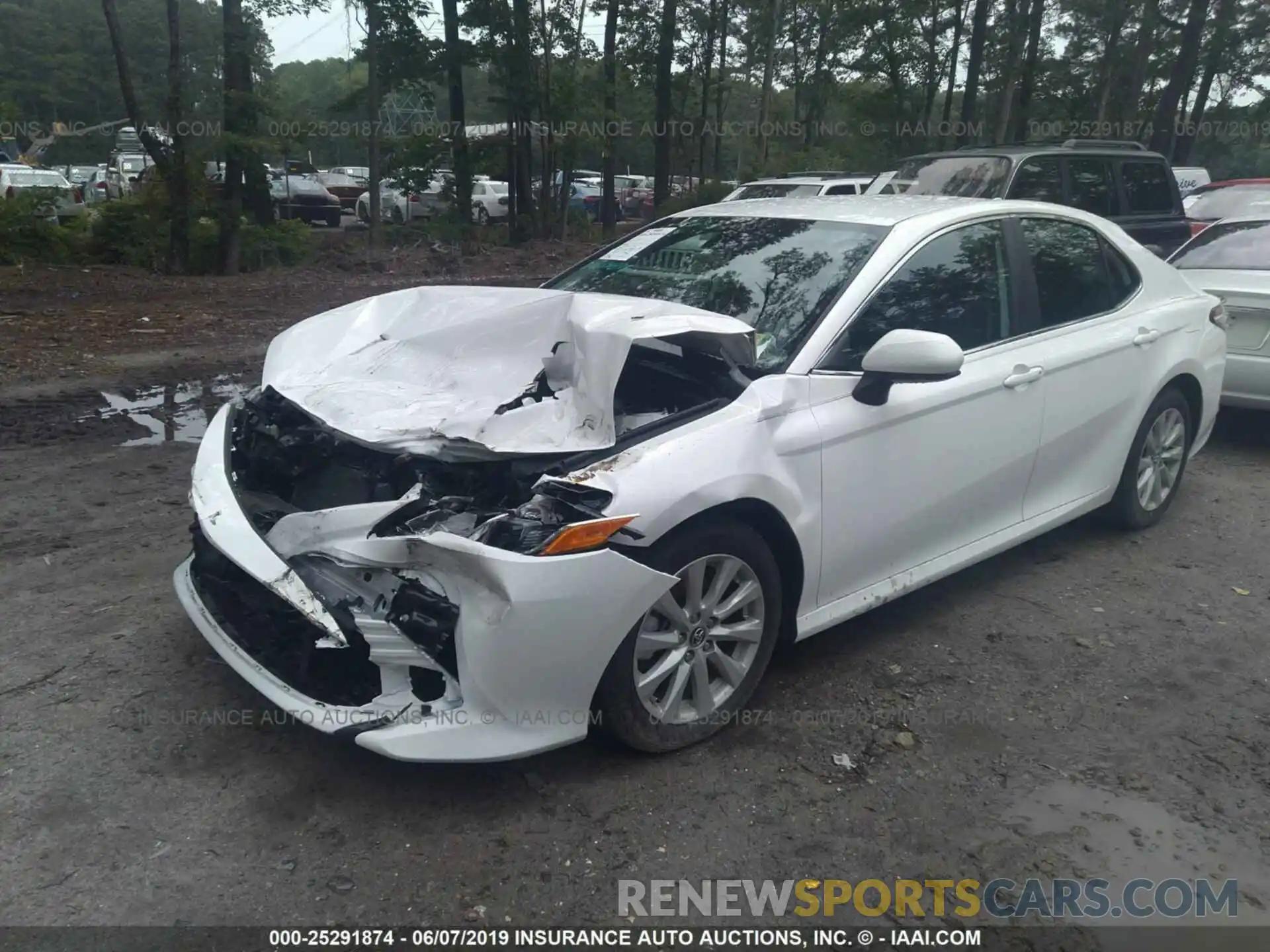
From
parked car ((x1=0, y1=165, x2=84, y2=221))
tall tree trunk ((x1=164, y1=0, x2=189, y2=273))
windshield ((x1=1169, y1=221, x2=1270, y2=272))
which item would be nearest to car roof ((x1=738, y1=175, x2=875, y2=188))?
windshield ((x1=1169, y1=221, x2=1270, y2=272))

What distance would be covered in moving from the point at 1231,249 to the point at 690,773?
6.53 meters

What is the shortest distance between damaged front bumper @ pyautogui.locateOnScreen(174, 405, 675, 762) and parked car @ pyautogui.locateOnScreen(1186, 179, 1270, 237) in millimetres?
9984

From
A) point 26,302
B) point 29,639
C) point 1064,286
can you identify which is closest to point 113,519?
point 29,639

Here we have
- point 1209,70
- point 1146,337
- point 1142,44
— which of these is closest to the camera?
point 1146,337

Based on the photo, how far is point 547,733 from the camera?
9.81 ft

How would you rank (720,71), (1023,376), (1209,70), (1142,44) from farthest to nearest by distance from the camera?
(1209,70), (720,71), (1142,44), (1023,376)

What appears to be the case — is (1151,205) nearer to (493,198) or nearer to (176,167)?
(176,167)

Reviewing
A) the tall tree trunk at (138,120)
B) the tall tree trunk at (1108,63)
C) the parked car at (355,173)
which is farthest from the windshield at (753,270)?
the tall tree trunk at (1108,63)

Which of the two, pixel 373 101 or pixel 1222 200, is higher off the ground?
pixel 373 101

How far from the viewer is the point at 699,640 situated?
332 cm

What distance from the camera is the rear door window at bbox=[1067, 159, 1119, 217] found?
32.7ft

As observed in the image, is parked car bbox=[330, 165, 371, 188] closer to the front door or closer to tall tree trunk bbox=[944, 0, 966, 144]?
Result: tall tree trunk bbox=[944, 0, 966, 144]

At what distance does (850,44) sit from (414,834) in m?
30.8

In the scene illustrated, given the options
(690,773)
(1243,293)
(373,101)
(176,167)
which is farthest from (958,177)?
(373,101)
